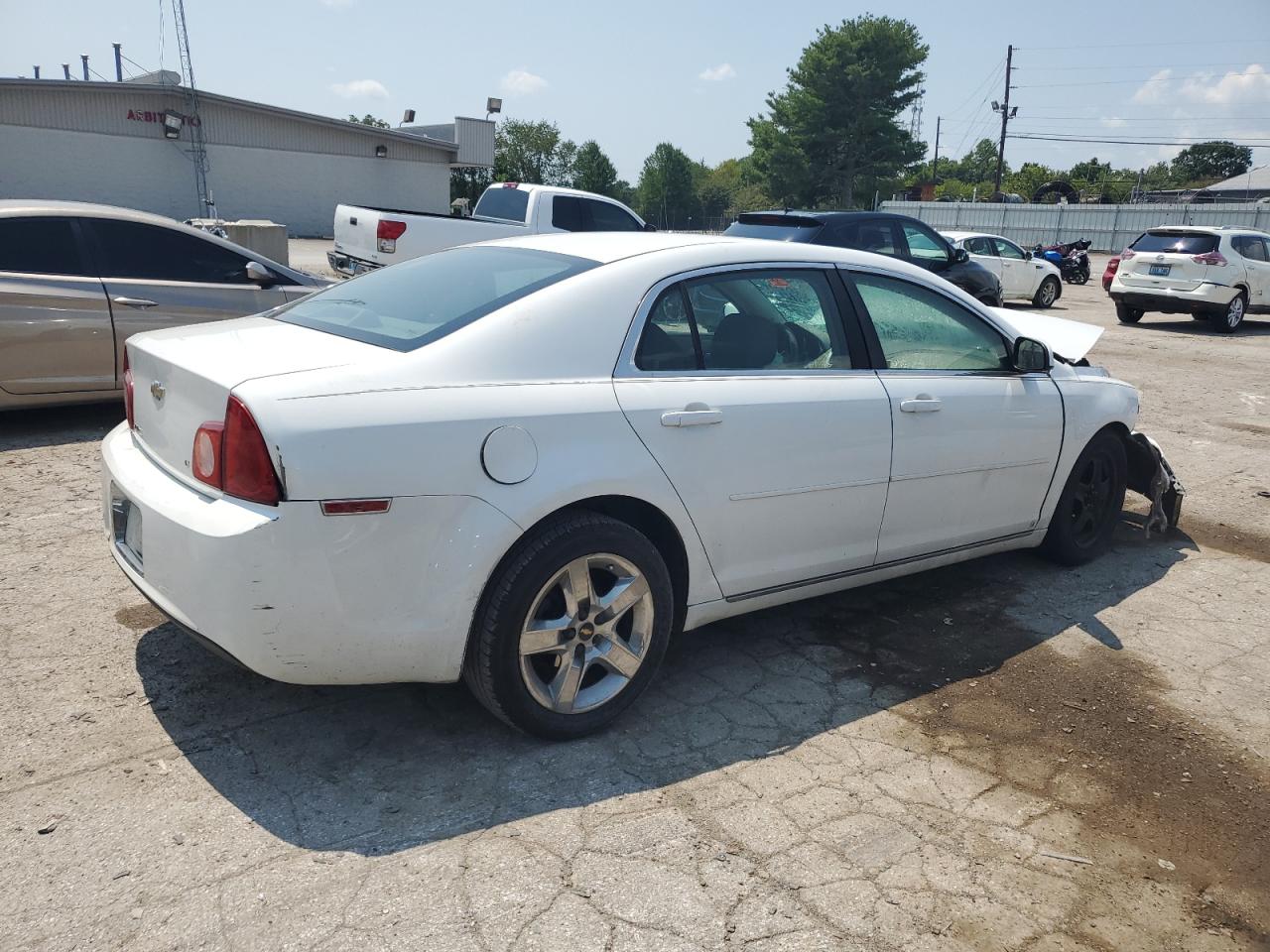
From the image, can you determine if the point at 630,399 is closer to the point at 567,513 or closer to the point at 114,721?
the point at 567,513

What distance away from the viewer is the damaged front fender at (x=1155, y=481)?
5555mm

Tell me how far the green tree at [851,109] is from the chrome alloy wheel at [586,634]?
6748cm

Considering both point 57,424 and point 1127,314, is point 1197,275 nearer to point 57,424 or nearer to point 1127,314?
point 1127,314

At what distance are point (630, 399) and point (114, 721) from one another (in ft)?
6.47

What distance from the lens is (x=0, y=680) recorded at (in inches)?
135

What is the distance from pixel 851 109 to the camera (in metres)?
66.8

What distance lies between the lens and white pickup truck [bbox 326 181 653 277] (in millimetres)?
11250

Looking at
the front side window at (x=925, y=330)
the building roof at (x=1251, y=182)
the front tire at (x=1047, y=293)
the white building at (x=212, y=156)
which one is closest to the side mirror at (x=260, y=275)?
the front side window at (x=925, y=330)

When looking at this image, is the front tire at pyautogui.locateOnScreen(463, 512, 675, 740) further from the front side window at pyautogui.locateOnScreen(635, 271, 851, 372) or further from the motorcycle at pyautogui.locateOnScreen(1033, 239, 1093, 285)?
the motorcycle at pyautogui.locateOnScreen(1033, 239, 1093, 285)

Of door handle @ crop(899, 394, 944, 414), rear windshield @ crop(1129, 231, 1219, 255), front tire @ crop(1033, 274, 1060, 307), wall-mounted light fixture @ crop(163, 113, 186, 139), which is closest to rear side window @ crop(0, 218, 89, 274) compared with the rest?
door handle @ crop(899, 394, 944, 414)

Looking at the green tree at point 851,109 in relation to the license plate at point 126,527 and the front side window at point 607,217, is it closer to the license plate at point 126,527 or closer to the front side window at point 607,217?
the front side window at point 607,217

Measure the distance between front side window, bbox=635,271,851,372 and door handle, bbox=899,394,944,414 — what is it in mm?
294

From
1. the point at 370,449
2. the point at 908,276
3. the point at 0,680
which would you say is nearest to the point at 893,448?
the point at 908,276

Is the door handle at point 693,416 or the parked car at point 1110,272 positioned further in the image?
the parked car at point 1110,272
